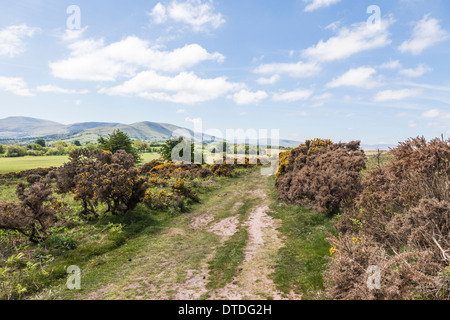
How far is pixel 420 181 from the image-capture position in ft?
28.6

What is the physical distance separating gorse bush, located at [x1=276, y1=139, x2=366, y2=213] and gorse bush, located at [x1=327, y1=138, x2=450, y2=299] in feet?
7.86

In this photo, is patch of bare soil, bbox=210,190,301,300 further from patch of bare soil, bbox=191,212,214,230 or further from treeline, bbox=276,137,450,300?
patch of bare soil, bbox=191,212,214,230

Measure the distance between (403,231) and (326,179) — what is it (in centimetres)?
797

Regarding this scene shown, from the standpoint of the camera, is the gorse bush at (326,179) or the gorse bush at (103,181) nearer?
the gorse bush at (326,179)

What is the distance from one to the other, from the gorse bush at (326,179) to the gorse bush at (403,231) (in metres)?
2.40

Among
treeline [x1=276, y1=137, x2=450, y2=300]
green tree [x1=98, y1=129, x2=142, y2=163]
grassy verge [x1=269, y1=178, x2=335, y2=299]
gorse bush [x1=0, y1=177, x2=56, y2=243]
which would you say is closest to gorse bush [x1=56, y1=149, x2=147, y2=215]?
gorse bush [x1=0, y1=177, x2=56, y2=243]

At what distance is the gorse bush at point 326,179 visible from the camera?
1412 centimetres

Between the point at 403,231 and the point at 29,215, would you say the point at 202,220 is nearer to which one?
the point at 29,215

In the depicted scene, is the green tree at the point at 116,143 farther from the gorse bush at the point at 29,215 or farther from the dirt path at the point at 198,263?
the dirt path at the point at 198,263

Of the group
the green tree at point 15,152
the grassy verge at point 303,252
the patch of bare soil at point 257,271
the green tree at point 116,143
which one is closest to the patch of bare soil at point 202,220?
the patch of bare soil at point 257,271

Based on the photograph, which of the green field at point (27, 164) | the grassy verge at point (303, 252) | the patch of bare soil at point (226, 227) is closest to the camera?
the grassy verge at point (303, 252)

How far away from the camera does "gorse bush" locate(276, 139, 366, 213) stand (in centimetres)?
A: 1412

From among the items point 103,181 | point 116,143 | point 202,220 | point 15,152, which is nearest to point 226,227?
point 202,220

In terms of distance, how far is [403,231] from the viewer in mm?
7578
